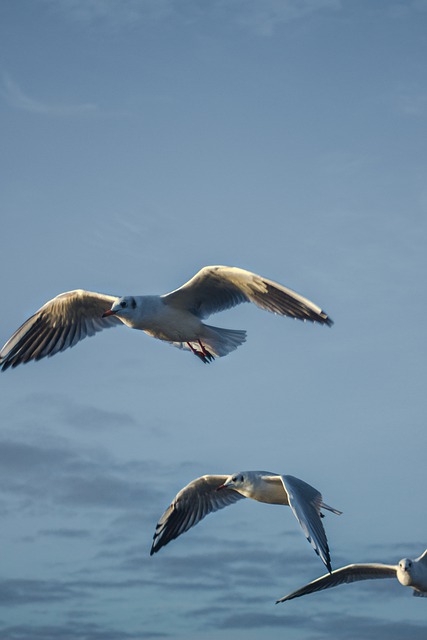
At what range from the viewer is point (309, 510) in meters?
13.0

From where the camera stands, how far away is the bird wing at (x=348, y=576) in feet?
53.3

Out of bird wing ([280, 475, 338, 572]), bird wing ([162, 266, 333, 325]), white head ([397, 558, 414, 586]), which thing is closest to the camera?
bird wing ([280, 475, 338, 572])

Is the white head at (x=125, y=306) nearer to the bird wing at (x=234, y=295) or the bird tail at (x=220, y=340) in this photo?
the bird wing at (x=234, y=295)

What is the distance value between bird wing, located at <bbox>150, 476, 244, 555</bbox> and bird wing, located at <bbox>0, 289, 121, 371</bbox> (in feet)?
9.56

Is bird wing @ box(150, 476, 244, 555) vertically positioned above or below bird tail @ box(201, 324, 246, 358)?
below

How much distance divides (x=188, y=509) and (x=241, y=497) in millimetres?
856

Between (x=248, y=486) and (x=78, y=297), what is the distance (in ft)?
12.6

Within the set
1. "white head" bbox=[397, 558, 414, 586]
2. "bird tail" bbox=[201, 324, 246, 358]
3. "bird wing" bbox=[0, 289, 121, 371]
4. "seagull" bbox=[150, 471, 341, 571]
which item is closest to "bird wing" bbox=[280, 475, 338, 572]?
"seagull" bbox=[150, 471, 341, 571]

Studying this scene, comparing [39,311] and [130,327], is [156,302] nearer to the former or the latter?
[130,327]

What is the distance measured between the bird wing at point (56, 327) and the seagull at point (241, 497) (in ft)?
9.43

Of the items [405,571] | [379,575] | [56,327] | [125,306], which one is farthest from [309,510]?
[56,327]

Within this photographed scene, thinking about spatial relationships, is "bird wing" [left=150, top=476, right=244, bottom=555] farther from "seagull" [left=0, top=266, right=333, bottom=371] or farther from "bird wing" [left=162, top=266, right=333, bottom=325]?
"bird wing" [left=162, top=266, right=333, bottom=325]

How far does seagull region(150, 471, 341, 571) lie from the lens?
41.4ft

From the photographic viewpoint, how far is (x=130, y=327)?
14.6 m
